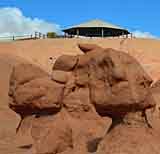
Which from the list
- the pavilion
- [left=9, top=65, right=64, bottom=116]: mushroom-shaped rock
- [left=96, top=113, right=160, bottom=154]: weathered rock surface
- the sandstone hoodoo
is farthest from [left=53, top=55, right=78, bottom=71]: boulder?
the pavilion

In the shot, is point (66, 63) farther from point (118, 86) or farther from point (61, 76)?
point (118, 86)

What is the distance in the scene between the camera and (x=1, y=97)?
27.3m

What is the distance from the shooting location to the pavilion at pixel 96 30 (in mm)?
56406

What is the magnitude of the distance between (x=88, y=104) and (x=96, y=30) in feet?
152

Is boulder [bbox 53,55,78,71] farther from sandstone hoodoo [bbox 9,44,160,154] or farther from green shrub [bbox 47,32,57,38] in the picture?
green shrub [bbox 47,32,57,38]

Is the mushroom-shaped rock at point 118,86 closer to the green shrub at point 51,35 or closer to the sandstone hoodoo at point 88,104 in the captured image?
the sandstone hoodoo at point 88,104

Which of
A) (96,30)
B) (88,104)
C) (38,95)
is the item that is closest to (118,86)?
(88,104)

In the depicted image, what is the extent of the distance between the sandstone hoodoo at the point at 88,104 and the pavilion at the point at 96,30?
141 feet

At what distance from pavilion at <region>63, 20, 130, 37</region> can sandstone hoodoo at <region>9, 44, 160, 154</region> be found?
4296 cm

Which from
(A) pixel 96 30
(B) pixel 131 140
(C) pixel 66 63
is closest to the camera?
(B) pixel 131 140

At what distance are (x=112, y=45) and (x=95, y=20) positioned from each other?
26.6ft

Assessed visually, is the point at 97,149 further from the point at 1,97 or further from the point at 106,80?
the point at 1,97

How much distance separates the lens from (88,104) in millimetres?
12031

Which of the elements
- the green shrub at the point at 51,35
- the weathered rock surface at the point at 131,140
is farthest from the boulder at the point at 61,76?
the green shrub at the point at 51,35
